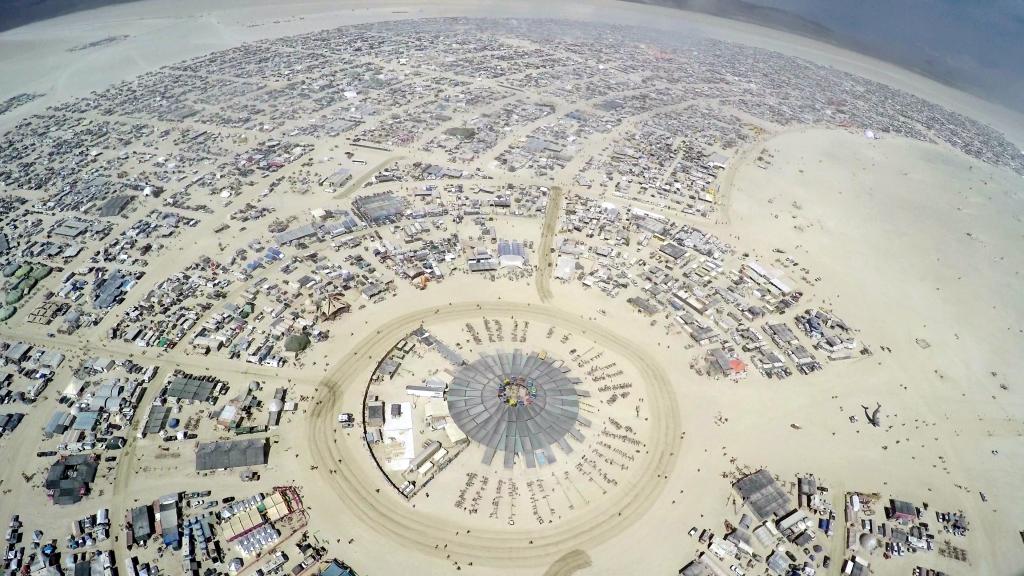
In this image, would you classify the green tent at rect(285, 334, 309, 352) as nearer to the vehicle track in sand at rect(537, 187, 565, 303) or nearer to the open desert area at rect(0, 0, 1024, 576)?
the open desert area at rect(0, 0, 1024, 576)

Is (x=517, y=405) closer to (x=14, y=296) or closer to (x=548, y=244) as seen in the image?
(x=548, y=244)

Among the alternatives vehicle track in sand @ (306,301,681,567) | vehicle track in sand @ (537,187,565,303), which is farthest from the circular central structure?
vehicle track in sand @ (537,187,565,303)

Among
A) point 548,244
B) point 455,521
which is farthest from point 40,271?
point 548,244

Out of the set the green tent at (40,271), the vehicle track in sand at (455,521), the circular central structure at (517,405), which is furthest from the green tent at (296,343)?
the green tent at (40,271)

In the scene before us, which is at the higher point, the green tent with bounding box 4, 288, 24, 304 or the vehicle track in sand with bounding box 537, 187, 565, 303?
the vehicle track in sand with bounding box 537, 187, 565, 303

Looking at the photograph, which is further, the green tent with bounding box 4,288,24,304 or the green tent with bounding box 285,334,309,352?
the green tent with bounding box 4,288,24,304

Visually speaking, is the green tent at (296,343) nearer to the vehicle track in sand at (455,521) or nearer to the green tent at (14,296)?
the vehicle track in sand at (455,521)
